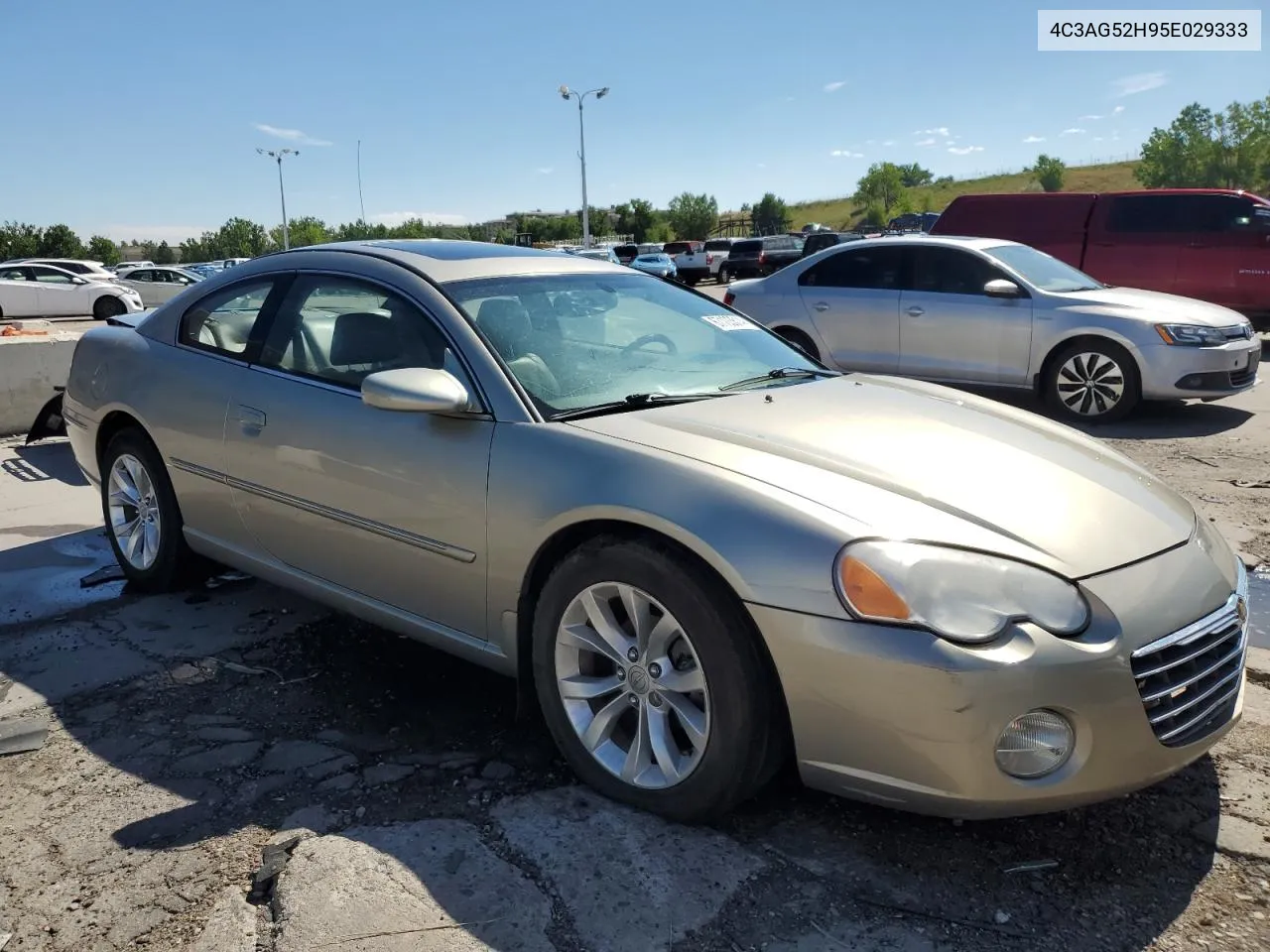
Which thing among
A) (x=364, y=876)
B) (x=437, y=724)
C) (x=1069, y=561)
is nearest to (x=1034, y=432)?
(x=1069, y=561)

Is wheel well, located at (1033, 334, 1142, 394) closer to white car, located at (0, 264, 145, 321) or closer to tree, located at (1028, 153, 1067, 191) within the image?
white car, located at (0, 264, 145, 321)

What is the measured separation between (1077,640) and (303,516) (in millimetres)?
2468

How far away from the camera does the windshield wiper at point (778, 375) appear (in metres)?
3.35

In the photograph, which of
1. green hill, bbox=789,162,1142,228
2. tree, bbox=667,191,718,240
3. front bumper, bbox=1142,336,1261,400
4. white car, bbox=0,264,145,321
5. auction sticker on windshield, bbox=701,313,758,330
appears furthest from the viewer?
green hill, bbox=789,162,1142,228

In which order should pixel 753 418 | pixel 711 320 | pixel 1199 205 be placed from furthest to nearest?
pixel 1199 205, pixel 711 320, pixel 753 418

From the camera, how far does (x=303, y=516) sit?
136 inches

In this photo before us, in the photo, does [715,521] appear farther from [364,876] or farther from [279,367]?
[279,367]

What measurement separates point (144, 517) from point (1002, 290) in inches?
256

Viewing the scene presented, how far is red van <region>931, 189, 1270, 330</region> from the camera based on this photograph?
1178 centimetres

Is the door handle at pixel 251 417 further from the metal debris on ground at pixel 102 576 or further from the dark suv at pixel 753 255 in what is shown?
the dark suv at pixel 753 255

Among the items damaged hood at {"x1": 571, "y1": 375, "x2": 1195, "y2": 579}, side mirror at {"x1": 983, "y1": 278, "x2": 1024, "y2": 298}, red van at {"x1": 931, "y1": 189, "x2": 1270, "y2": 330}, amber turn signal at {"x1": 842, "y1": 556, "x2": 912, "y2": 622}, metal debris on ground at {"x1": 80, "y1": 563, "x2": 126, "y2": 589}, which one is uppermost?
red van at {"x1": 931, "y1": 189, "x2": 1270, "y2": 330}

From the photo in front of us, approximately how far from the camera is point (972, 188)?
130750 millimetres

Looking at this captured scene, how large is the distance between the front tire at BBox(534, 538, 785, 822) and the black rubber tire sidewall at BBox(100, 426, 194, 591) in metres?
2.18

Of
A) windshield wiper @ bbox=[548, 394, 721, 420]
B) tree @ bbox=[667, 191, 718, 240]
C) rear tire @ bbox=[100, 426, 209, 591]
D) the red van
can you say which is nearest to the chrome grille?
windshield wiper @ bbox=[548, 394, 721, 420]
